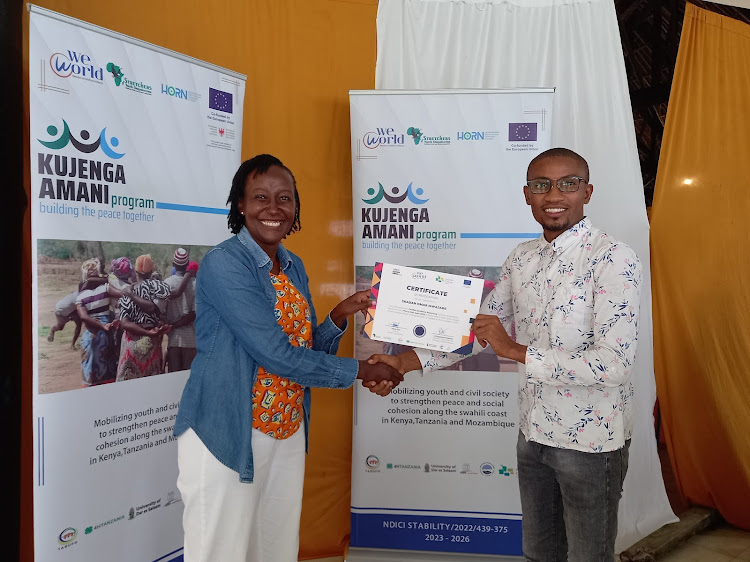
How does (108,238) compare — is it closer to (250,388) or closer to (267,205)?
(267,205)

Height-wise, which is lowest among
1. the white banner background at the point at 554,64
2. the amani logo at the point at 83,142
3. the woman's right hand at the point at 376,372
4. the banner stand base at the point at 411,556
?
the banner stand base at the point at 411,556

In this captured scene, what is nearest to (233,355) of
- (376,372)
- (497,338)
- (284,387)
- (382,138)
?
(284,387)

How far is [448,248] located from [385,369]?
950 millimetres

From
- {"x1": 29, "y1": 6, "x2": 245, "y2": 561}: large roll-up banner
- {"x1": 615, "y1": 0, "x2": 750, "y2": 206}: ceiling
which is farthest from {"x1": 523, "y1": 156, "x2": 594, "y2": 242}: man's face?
{"x1": 615, "y1": 0, "x2": 750, "y2": 206}: ceiling

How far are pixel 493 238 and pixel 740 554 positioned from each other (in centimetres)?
249

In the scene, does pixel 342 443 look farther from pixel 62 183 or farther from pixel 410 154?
pixel 62 183

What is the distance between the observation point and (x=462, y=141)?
313cm

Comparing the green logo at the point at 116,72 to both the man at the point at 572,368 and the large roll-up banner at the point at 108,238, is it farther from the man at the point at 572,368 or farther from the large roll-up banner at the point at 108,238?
the man at the point at 572,368

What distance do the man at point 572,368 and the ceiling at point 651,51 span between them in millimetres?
2620

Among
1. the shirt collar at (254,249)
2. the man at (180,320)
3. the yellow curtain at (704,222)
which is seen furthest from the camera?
the yellow curtain at (704,222)

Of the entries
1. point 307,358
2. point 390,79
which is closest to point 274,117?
point 390,79

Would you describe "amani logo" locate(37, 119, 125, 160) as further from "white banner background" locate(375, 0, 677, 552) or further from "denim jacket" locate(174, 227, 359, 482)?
"white banner background" locate(375, 0, 677, 552)

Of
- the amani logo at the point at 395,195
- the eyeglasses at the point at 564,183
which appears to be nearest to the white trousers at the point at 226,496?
the eyeglasses at the point at 564,183

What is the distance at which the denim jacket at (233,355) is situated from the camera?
5.89ft
